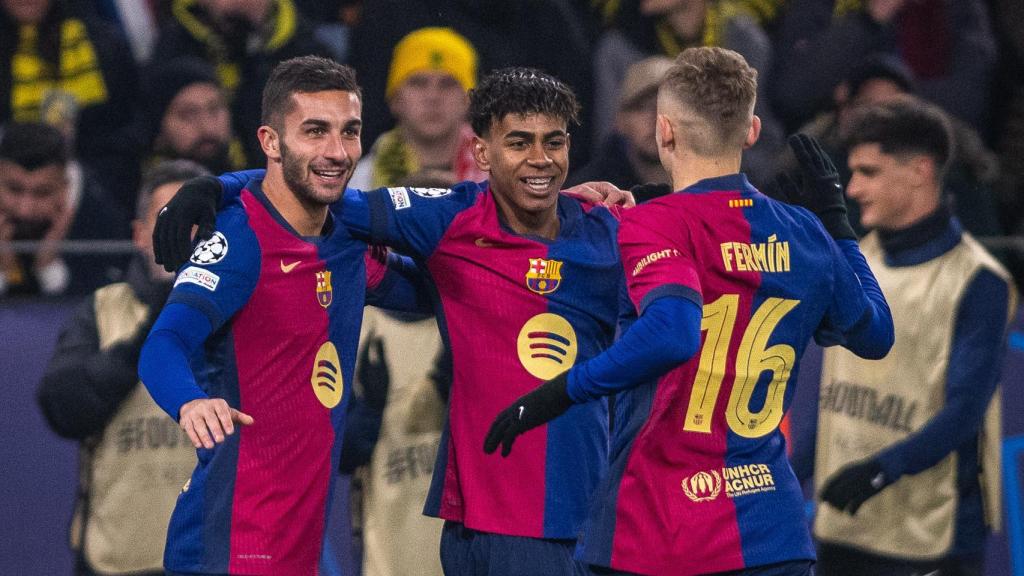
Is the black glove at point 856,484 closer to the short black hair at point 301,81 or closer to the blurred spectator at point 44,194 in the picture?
the short black hair at point 301,81

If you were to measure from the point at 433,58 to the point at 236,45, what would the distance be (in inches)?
35.8

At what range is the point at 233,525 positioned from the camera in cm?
442

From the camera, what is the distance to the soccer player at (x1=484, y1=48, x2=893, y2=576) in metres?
4.18

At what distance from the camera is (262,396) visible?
4.45 m

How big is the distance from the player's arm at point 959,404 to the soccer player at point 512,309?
182 cm

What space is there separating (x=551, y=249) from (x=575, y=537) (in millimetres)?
791

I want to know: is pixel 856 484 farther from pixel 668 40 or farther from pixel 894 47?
pixel 894 47

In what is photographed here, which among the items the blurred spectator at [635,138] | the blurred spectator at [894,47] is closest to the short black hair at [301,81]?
the blurred spectator at [635,138]

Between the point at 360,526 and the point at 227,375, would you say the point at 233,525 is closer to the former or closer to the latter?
the point at 227,375

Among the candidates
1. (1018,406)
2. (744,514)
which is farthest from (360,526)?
(1018,406)

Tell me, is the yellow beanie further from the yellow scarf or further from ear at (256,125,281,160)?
ear at (256,125,281,160)

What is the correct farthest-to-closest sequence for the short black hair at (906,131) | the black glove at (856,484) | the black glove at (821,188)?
1. the short black hair at (906,131)
2. the black glove at (856,484)
3. the black glove at (821,188)

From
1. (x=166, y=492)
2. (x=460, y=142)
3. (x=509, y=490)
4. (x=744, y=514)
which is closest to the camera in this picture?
(x=744, y=514)

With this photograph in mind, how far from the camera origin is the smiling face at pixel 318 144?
452cm
